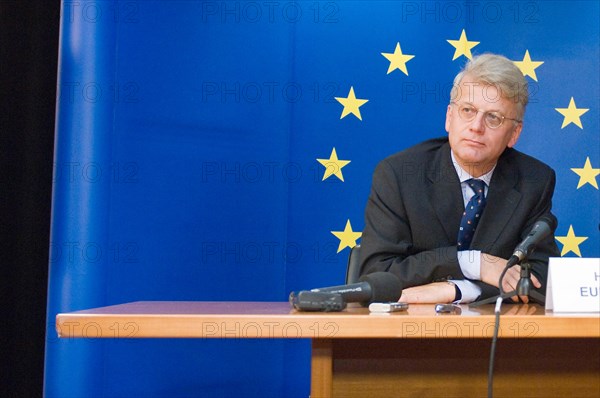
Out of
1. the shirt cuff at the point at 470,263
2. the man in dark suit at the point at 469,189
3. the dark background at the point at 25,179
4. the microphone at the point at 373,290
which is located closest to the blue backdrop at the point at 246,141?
the dark background at the point at 25,179

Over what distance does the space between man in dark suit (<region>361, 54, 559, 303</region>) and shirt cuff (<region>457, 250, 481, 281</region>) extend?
11mm

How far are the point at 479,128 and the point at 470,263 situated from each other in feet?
1.68

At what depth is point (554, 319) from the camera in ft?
4.51

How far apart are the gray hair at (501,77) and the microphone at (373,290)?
1.04m

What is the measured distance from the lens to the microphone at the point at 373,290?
162 centimetres

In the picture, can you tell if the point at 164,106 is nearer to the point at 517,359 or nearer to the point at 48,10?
the point at 48,10

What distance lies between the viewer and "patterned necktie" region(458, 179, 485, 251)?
96.6 inches

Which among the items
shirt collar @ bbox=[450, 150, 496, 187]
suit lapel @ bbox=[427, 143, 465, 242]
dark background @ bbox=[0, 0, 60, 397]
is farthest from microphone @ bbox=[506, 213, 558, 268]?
dark background @ bbox=[0, 0, 60, 397]

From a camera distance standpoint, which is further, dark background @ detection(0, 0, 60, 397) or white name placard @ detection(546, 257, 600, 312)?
dark background @ detection(0, 0, 60, 397)

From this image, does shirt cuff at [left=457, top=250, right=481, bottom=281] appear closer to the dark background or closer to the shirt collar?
the shirt collar

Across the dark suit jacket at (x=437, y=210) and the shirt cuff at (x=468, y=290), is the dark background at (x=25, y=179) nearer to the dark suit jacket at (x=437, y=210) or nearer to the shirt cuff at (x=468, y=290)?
the dark suit jacket at (x=437, y=210)

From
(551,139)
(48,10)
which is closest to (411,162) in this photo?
(551,139)

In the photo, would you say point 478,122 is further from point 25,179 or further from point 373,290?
point 25,179

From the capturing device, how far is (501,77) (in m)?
2.47
